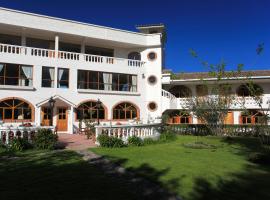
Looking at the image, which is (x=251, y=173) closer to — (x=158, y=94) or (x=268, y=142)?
(x=268, y=142)

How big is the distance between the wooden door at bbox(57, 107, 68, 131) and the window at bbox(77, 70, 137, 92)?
9.27ft

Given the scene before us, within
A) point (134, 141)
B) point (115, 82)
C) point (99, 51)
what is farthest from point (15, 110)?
point (134, 141)

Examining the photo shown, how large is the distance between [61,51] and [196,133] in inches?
567

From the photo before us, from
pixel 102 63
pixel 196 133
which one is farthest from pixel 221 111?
pixel 102 63

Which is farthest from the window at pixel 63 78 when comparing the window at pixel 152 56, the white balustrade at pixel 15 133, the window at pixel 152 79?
the white balustrade at pixel 15 133

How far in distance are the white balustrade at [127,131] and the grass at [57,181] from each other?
15.3ft

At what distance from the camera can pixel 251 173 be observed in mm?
9227

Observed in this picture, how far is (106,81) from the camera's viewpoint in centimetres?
2761

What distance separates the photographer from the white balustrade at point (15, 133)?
45.8ft

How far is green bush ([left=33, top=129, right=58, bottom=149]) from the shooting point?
14125 mm

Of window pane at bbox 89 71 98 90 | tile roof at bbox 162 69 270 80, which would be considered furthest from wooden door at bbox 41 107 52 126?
tile roof at bbox 162 69 270 80

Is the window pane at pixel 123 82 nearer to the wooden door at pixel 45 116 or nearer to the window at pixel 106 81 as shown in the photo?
the window at pixel 106 81

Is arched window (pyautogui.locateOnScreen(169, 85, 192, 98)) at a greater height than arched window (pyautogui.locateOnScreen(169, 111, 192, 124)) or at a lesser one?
greater

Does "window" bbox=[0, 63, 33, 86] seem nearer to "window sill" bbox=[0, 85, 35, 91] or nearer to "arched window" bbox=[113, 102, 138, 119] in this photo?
"window sill" bbox=[0, 85, 35, 91]
